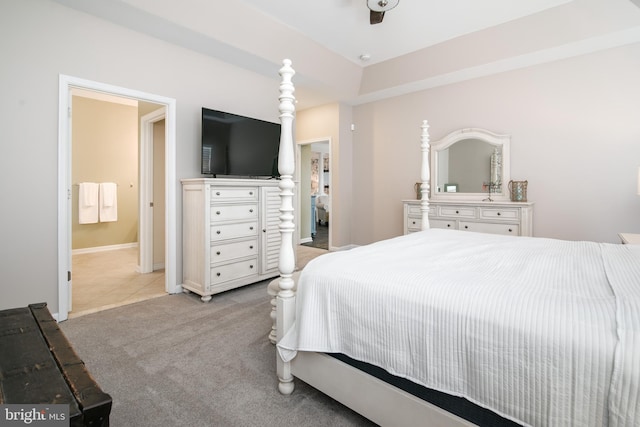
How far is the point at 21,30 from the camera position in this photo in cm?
244

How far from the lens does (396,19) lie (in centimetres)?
345

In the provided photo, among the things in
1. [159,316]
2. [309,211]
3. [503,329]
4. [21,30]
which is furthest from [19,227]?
[309,211]

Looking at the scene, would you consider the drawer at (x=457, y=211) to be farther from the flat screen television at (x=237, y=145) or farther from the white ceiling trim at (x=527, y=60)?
the flat screen television at (x=237, y=145)

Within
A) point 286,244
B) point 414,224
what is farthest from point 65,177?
point 414,224

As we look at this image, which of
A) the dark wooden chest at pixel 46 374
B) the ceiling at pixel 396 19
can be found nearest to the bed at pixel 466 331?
the dark wooden chest at pixel 46 374

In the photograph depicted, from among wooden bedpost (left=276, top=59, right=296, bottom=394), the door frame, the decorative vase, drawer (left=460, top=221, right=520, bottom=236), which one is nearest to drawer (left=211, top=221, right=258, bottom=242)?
the door frame

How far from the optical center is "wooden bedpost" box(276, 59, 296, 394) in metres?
1.65

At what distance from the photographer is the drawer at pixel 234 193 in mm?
3150

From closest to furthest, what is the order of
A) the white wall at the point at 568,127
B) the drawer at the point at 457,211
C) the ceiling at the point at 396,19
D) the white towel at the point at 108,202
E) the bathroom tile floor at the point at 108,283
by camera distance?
the bathroom tile floor at the point at 108,283
the ceiling at the point at 396,19
the white wall at the point at 568,127
the drawer at the point at 457,211
the white towel at the point at 108,202

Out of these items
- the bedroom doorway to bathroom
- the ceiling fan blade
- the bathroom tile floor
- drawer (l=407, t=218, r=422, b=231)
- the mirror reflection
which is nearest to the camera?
the ceiling fan blade

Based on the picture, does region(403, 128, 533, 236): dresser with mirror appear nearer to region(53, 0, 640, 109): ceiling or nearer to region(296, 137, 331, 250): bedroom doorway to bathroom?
region(53, 0, 640, 109): ceiling

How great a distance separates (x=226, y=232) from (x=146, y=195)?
1.60m

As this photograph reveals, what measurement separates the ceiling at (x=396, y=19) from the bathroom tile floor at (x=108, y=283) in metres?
3.28

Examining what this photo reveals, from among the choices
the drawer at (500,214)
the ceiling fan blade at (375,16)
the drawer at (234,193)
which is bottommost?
the drawer at (500,214)
